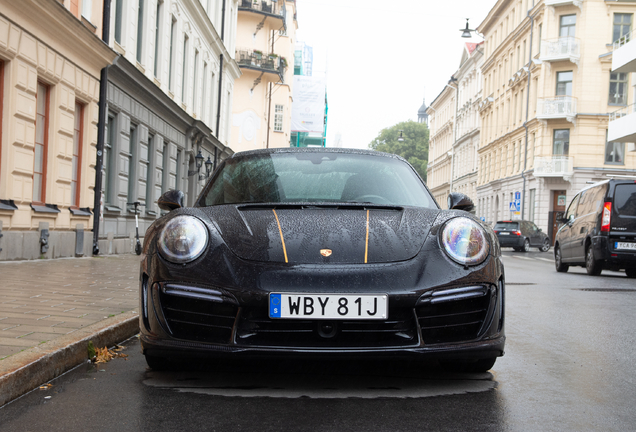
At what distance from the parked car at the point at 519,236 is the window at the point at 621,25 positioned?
14023 mm

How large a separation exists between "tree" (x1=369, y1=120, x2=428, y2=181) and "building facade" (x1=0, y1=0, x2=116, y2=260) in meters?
95.0

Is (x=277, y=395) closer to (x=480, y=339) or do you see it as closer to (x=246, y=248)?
(x=246, y=248)

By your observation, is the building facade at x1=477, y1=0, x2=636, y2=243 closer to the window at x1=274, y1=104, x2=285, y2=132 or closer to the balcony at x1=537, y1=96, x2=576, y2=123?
the balcony at x1=537, y1=96, x2=576, y2=123

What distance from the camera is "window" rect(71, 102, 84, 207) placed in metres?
15.2

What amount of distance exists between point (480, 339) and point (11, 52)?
10.1 metres

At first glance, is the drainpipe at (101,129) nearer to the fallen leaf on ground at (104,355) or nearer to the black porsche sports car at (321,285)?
the fallen leaf on ground at (104,355)

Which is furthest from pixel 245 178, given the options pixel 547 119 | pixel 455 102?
pixel 455 102

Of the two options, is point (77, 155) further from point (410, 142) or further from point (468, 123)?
point (410, 142)

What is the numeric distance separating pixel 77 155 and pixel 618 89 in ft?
114

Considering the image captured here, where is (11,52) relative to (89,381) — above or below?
above

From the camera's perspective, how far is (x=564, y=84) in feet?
142

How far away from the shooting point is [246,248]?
3818mm

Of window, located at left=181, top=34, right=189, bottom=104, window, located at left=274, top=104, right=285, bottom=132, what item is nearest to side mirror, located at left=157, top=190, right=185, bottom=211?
window, located at left=181, top=34, right=189, bottom=104

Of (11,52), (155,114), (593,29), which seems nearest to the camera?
(11,52)
